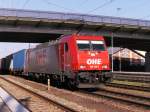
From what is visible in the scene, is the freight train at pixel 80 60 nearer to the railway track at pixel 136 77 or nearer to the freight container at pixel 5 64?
the railway track at pixel 136 77

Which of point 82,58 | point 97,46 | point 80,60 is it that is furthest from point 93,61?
point 97,46

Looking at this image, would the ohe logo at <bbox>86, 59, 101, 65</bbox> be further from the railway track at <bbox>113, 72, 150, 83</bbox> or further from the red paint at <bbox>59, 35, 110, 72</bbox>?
the railway track at <bbox>113, 72, 150, 83</bbox>

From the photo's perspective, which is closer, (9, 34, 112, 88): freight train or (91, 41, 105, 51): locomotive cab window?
(9, 34, 112, 88): freight train

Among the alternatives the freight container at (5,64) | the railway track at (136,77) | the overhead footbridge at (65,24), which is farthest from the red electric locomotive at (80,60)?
the freight container at (5,64)

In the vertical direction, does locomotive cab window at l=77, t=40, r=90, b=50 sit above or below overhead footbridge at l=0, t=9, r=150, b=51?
below

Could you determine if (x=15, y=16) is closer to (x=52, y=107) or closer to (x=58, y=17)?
(x=58, y=17)

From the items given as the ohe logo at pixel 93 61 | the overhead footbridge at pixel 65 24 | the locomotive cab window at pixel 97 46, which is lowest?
the ohe logo at pixel 93 61

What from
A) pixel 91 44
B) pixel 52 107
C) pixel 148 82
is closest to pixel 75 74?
pixel 91 44

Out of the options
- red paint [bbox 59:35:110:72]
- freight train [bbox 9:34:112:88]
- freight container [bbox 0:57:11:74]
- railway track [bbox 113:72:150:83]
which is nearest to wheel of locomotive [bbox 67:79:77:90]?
freight train [bbox 9:34:112:88]

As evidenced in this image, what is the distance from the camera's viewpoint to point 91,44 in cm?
2355

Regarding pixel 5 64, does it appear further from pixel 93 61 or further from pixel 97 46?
pixel 93 61

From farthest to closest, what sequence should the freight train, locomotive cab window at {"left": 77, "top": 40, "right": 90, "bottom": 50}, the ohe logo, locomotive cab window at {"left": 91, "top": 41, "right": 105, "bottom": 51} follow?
1. locomotive cab window at {"left": 91, "top": 41, "right": 105, "bottom": 51}
2. locomotive cab window at {"left": 77, "top": 40, "right": 90, "bottom": 50}
3. the ohe logo
4. the freight train

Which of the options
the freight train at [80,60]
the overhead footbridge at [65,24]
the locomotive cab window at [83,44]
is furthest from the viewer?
the overhead footbridge at [65,24]

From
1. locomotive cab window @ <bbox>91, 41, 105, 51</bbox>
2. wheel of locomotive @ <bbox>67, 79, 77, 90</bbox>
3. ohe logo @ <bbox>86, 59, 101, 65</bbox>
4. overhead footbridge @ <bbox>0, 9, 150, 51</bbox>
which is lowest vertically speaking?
wheel of locomotive @ <bbox>67, 79, 77, 90</bbox>
